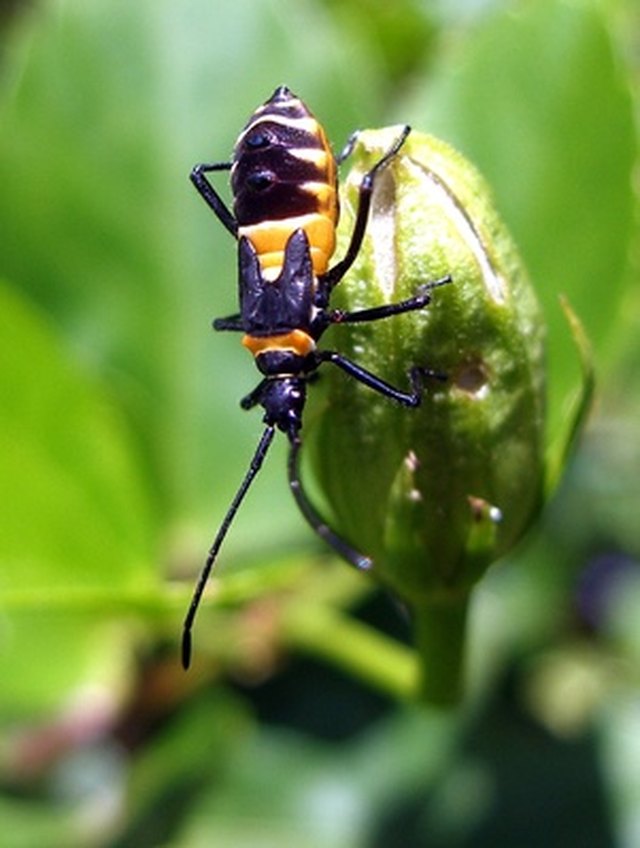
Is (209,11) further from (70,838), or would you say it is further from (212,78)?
(70,838)

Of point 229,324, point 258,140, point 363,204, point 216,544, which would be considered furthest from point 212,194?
point 363,204

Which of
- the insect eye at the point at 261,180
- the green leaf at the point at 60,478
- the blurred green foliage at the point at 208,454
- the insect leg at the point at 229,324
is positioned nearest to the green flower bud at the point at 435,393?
the insect eye at the point at 261,180

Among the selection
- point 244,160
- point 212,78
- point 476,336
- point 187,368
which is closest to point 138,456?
point 187,368

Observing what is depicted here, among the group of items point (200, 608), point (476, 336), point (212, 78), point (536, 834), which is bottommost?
point (536, 834)

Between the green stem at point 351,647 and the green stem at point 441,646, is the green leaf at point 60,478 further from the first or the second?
the green stem at point 441,646

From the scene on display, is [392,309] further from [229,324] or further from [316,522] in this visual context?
[229,324]
